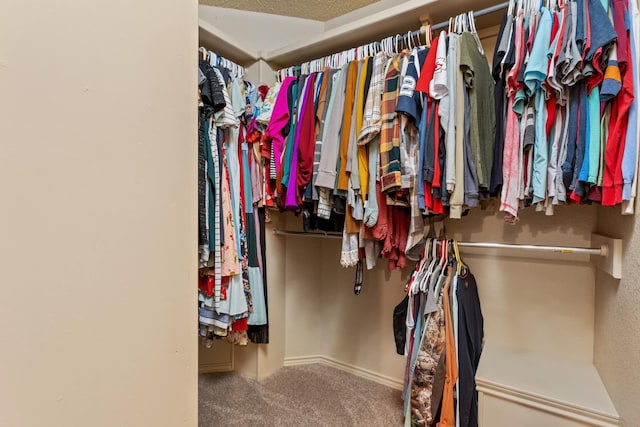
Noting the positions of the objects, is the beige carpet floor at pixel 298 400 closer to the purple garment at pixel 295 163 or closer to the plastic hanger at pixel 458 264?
the plastic hanger at pixel 458 264

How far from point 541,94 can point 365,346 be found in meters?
1.58

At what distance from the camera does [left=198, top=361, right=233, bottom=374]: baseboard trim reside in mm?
2051

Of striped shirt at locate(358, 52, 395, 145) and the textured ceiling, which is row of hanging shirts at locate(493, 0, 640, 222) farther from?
the textured ceiling

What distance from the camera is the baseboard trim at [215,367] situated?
6.73ft

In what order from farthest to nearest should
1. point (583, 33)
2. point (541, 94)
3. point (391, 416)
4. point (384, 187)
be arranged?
1. point (391, 416)
2. point (384, 187)
3. point (541, 94)
4. point (583, 33)

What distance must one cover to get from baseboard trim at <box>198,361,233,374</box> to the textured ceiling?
7.12 feet

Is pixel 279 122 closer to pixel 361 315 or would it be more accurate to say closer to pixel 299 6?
pixel 299 6

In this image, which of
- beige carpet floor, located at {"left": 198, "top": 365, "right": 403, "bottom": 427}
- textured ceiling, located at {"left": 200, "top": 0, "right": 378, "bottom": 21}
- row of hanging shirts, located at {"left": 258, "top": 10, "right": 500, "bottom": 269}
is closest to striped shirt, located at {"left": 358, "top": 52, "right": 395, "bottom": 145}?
row of hanging shirts, located at {"left": 258, "top": 10, "right": 500, "bottom": 269}

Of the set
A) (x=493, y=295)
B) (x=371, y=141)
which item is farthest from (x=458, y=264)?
(x=371, y=141)
